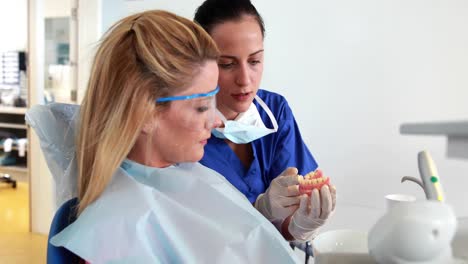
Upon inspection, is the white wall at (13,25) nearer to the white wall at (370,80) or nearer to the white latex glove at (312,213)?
the white wall at (370,80)

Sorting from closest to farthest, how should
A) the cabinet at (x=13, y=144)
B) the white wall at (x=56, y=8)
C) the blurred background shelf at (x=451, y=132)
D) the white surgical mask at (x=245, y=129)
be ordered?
the blurred background shelf at (x=451, y=132) → the white surgical mask at (x=245, y=129) → the white wall at (x=56, y=8) → the cabinet at (x=13, y=144)

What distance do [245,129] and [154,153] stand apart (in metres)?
0.33

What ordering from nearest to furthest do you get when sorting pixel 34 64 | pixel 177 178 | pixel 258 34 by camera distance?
pixel 177 178 → pixel 258 34 → pixel 34 64

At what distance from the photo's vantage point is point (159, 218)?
2.98 feet

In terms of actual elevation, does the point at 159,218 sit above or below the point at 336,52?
below

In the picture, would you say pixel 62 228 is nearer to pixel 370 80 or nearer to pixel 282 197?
pixel 282 197

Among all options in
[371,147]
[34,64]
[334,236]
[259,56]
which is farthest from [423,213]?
[34,64]

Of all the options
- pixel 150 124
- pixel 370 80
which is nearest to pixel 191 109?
pixel 150 124

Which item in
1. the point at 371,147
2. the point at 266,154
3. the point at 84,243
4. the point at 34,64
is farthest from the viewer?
the point at 34,64

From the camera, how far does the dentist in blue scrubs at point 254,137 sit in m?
1.10

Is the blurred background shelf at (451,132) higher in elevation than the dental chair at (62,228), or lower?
higher

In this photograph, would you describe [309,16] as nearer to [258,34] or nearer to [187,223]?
[258,34]

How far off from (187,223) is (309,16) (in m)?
1.63

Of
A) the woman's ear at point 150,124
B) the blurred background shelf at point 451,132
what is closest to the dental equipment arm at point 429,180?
the blurred background shelf at point 451,132
